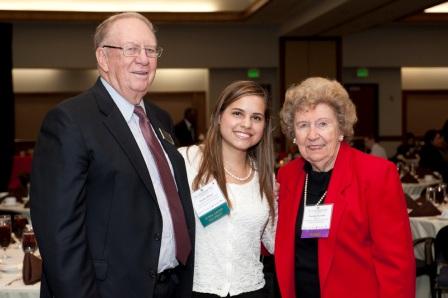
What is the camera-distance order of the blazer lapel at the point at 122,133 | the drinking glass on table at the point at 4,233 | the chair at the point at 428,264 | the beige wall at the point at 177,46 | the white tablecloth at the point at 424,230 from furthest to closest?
1. the beige wall at the point at 177,46
2. the white tablecloth at the point at 424,230
3. the chair at the point at 428,264
4. the drinking glass on table at the point at 4,233
5. the blazer lapel at the point at 122,133

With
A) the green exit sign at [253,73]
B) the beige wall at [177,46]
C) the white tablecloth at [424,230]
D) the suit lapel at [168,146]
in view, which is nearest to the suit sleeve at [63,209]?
the suit lapel at [168,146]

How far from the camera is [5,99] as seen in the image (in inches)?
432

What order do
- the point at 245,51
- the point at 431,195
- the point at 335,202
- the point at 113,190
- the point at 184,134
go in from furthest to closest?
the point at 245,51, the point at 184,134, the point at 431,195, the point at 335,202, the point at 113,190

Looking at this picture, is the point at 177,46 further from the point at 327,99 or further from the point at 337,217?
the point at 337,217

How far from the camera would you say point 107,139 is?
1993mm

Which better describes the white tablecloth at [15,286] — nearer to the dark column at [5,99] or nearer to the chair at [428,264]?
the chair at [428,264]

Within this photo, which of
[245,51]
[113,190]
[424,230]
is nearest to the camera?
[113,190]

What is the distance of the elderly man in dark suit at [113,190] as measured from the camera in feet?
6.13

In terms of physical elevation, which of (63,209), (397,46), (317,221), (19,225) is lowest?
(19,225)

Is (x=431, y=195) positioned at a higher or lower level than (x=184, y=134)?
lower

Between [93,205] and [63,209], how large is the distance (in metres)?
0.13

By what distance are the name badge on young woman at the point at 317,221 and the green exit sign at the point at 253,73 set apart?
466 inches

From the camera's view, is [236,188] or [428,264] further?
[428,264]

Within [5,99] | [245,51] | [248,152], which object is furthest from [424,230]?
[245,51]
